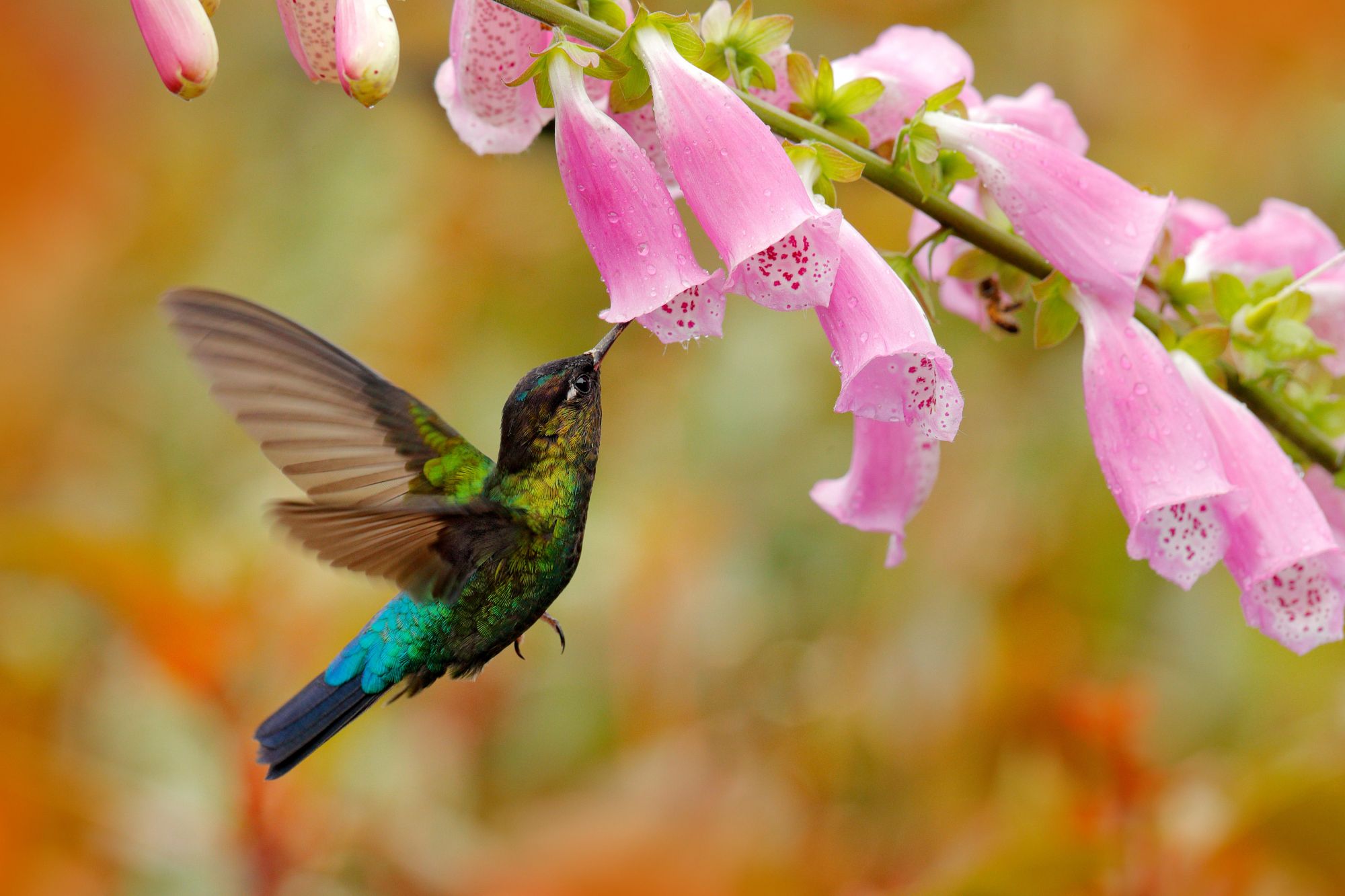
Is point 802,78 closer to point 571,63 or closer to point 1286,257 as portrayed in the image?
point 571,63

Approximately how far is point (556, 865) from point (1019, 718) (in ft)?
1.30

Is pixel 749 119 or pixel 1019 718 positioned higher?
pixel 749 119

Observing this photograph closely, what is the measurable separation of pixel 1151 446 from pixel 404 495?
0.38 m

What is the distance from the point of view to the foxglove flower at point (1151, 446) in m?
0.56

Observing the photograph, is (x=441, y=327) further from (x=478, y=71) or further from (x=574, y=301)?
(x=478, y=71)

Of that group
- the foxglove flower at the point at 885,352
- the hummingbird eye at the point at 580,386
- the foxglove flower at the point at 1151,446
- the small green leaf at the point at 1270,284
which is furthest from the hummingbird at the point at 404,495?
the small green leaf at the point at 1270,284

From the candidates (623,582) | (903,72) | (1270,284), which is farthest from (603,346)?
(623,582)

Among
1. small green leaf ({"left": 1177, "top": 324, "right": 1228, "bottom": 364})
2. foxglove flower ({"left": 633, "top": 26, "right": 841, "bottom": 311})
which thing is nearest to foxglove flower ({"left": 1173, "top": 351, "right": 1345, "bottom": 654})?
small green leaf ({"left": 1177, "top": 324, "right": 1228, "bottom": 364})

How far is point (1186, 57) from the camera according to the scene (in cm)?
144

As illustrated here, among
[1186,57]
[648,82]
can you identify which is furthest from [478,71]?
[1186,57]

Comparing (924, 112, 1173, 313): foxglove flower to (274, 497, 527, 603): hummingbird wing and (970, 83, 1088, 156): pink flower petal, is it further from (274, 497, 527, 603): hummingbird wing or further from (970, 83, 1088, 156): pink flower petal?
(274, 497, 527, 603): hummingbird wing

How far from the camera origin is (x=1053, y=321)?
0.60 m

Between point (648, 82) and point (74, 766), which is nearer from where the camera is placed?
point (648, 82)

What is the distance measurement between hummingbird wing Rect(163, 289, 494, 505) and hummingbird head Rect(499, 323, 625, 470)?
0.07 meters
